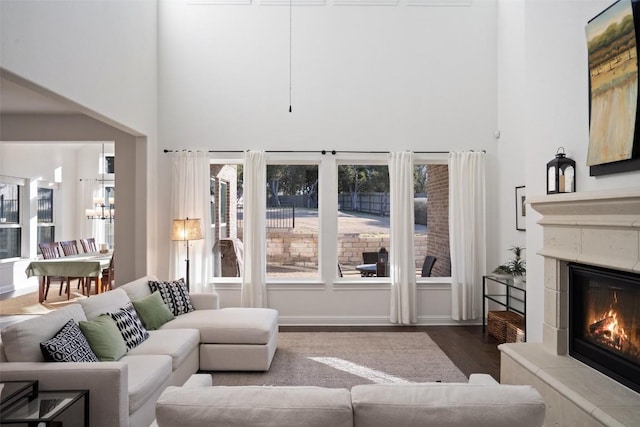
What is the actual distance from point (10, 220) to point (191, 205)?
16.5 feet

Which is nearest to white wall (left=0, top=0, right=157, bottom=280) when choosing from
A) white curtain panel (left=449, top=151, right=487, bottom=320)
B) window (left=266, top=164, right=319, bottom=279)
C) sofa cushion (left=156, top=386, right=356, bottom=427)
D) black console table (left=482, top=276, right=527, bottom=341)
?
window (left=266, top=164, right=319, bottom=279)

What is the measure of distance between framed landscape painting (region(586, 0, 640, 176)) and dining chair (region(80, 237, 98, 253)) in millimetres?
9130

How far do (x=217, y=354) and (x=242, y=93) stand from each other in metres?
3.41

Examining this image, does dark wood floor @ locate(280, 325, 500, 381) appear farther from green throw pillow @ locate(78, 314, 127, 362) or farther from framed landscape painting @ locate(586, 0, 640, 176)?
green throw pillow @ locate(78, 314, 127, 362)

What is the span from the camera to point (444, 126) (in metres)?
5.79

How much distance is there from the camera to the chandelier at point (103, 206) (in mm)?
8988

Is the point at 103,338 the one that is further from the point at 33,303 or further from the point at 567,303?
the point at 33,303

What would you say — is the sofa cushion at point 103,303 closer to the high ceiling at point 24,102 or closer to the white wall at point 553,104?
the high ceiling at point 24,102

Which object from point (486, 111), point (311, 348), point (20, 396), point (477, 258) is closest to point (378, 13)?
point (486, 111)

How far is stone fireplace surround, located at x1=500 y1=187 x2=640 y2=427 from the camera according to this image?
243 centimetres

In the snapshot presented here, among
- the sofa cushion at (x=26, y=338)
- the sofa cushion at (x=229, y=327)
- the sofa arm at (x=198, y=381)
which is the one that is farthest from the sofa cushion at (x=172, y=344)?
the sofa arm at (x=198, y=381)

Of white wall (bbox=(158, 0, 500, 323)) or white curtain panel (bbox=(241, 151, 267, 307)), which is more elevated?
white wall (bbox=(158, 0, 500, 323))

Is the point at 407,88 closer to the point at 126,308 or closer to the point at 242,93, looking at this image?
the point at 242,93

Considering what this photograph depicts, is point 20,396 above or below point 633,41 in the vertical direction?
below
